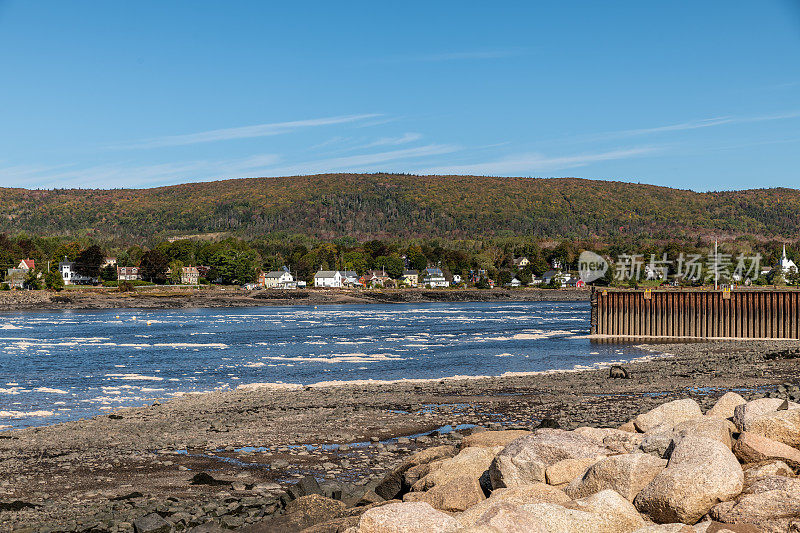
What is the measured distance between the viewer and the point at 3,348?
164ft

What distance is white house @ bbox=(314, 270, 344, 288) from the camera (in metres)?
195

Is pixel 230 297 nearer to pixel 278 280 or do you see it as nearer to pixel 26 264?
pixel 278 280

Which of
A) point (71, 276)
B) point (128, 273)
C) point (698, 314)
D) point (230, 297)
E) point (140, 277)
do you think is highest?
point (128, 273)

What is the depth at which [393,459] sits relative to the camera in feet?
55.9

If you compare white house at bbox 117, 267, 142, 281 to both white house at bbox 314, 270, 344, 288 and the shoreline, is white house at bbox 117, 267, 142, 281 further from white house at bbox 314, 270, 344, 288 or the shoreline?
white house at bbox 314, 270, 344, 288

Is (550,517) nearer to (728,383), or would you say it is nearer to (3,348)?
(728,383)

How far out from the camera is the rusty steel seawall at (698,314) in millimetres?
50281

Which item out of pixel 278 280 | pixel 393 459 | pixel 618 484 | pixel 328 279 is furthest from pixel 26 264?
pixel 618 484

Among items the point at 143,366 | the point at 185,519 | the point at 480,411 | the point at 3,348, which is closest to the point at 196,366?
the point at 143,366

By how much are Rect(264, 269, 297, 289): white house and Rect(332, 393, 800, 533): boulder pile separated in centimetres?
18262

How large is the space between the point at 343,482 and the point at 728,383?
770 inches

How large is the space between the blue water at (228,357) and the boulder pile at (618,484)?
1729 centimetres

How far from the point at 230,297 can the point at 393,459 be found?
451 ft

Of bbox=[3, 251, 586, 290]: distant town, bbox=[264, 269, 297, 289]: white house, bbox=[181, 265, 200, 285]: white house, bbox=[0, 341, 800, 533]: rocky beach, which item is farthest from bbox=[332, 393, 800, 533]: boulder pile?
bbox=[264, 269, 297, 289]: white house
